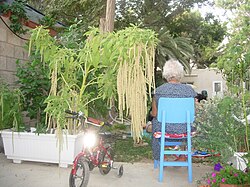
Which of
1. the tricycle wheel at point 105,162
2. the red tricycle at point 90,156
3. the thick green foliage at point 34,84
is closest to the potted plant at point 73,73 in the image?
the thick green foliage at point 34,84

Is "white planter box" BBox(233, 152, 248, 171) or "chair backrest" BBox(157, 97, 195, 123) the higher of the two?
"chair backrest" BBox(157, 97, 195, 123)

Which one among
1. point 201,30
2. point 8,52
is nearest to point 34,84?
point 8,52

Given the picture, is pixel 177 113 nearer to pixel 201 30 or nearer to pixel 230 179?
pixel 230 179

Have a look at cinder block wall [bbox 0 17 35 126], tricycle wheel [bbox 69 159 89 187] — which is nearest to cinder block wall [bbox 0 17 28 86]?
cinder block wall [bbox 0 17 35 126]

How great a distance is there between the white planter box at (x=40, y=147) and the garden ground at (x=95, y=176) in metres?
0.10

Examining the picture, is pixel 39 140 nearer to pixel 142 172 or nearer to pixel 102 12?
pixel 142 172

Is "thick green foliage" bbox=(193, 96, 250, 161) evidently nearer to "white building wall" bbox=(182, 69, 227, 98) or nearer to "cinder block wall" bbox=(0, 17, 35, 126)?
"cinder block wall" bbox=(0, 17, 35, 126)

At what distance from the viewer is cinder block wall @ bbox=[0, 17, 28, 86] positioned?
4777 mm

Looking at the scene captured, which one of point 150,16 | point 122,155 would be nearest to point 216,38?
point 150,16

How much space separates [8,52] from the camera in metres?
4.94

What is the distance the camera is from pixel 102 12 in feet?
34.8

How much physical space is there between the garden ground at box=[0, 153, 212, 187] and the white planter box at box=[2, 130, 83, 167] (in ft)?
0.32

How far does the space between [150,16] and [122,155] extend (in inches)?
412

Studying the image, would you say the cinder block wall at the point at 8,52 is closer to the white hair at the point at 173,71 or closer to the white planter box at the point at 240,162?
the white hair at the point at 173,71
